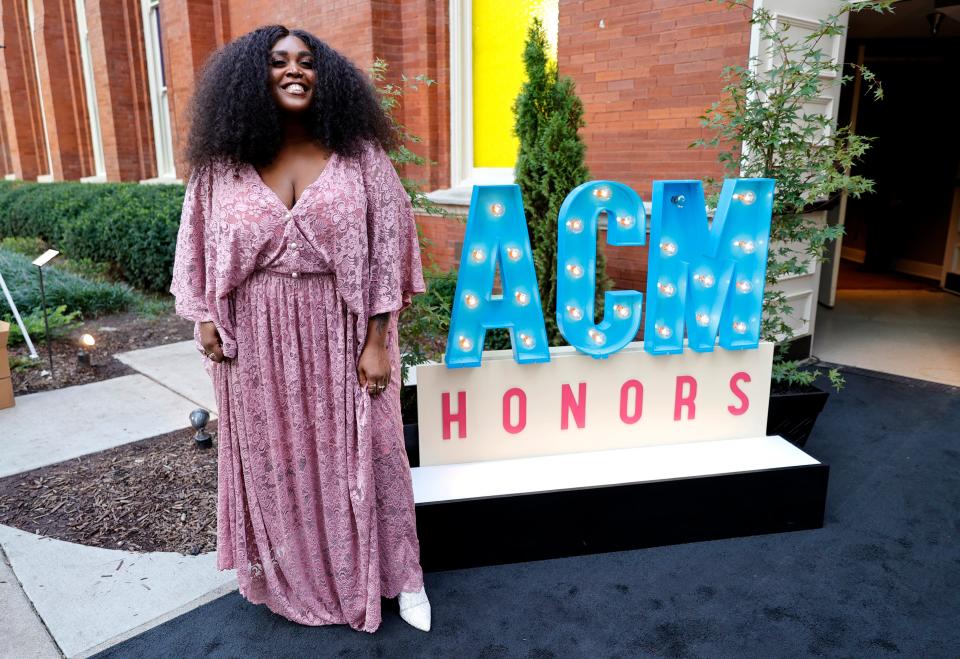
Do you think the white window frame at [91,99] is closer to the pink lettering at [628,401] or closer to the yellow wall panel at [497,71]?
the yellow wall panel at [497,71]

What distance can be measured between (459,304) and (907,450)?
3.01 m

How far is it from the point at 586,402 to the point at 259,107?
193 centimetres

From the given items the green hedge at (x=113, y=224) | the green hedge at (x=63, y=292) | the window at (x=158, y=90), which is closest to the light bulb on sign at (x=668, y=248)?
the green hedge at (x=63, y=292)

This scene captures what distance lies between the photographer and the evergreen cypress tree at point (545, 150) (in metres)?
4.15

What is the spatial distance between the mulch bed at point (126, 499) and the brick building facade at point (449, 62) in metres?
1.87

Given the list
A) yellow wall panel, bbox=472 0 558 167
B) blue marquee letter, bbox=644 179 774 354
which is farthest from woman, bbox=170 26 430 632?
yellow wall panel, bbox=472 0 558 167

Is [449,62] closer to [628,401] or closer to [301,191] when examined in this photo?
[628,401]

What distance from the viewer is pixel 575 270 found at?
312 cm

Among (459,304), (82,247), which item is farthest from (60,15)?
(459,304)

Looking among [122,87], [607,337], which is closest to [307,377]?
[607,337]

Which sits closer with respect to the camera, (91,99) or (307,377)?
(307,377)

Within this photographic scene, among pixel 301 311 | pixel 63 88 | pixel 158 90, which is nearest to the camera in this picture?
pixel 301 311

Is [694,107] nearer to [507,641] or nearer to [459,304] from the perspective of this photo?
[459,304]

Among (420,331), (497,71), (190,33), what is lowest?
(420,331)
